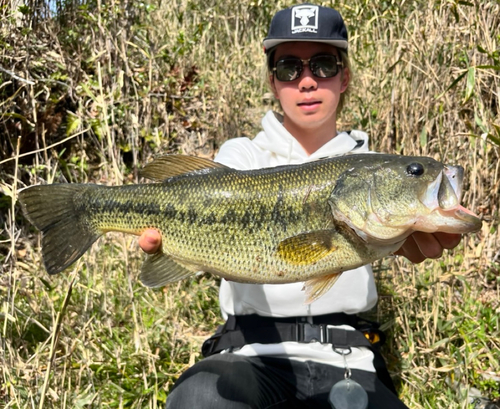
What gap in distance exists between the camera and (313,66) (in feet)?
9.93

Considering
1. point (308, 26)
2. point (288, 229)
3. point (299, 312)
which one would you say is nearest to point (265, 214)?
point (288, 229)

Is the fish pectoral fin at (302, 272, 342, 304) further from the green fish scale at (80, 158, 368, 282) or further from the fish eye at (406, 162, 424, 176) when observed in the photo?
the fish eye at (406, 162, 424, 176)

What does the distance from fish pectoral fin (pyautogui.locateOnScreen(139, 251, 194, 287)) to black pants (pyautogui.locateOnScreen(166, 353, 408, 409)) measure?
553 millimetres

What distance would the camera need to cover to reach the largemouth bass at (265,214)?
6.81ft

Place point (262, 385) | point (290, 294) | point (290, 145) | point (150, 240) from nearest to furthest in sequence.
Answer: point (150, 240) < point (262, 385) < point (290, 294) < point (290, 145)

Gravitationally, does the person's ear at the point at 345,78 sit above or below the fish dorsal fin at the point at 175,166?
above

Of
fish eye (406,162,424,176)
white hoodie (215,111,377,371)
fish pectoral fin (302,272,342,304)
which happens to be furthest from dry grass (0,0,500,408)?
fish eye (406,162,424,176)

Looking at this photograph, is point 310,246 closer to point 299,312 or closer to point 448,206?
point 448,206

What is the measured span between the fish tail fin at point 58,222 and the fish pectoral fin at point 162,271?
0.87ft

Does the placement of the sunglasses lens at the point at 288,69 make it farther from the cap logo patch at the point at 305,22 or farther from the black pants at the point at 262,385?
the black pants at the point at 262,385

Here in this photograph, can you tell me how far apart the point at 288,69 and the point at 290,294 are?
1186 millimetres

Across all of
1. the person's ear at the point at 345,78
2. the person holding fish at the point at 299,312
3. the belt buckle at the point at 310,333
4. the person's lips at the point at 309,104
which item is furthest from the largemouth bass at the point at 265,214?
the person's ear at the point at 345,78

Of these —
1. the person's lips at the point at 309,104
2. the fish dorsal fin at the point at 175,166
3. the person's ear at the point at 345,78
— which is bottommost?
the fish dorsal fin at the point at 175,166

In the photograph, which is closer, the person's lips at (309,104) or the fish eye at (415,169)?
the fish eye at (415,169)
